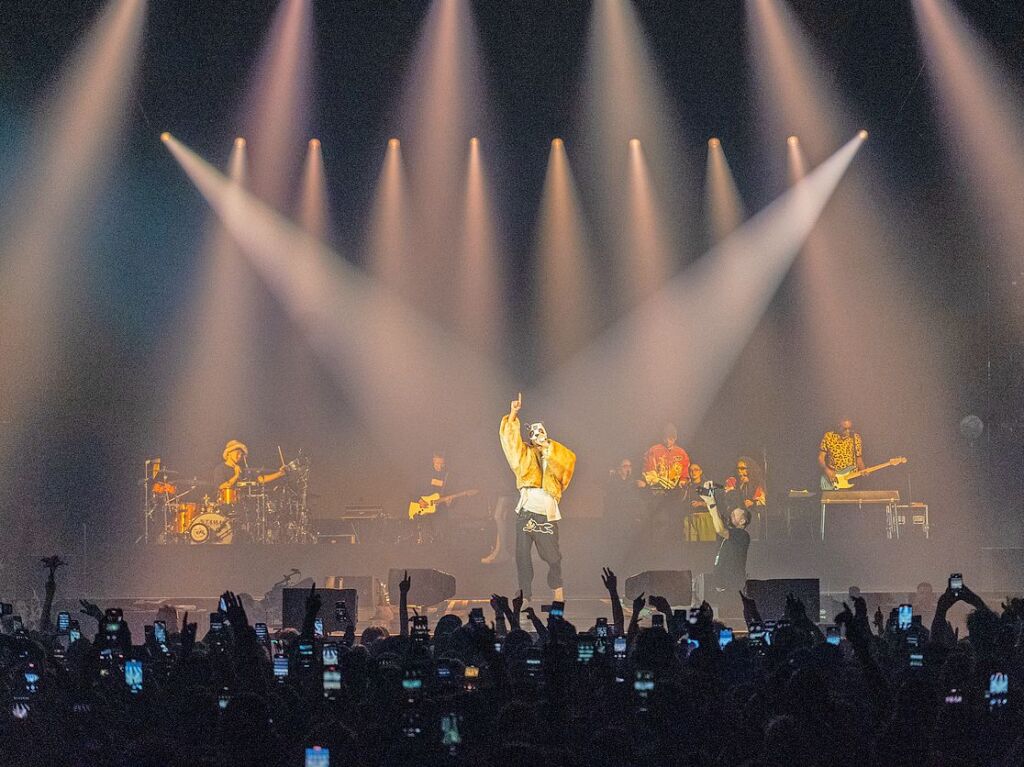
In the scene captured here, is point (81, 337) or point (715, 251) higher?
point (715, 251)

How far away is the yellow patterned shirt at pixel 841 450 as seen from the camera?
63.2 feet

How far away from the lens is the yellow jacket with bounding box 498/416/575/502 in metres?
13.8

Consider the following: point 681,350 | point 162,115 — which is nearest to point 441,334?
point 681,350

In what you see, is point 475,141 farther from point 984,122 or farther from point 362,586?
point 362,586

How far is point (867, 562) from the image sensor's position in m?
16.6

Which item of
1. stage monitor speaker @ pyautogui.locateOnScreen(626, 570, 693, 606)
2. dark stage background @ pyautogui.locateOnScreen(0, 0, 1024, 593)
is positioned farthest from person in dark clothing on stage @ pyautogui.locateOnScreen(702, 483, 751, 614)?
dark stage background @ pyautogui.locateOnScreen(0, 0, 1024, 593)

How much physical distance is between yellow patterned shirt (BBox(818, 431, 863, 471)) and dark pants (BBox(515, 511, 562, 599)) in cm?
662

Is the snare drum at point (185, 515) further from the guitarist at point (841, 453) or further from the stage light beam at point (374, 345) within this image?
the guitarist at point (841, 453)

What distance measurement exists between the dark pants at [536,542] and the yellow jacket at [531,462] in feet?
1.10

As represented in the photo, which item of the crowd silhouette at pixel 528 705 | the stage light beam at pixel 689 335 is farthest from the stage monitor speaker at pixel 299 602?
the stage light beam at pixel 689 335

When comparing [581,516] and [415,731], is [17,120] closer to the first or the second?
[581,516]

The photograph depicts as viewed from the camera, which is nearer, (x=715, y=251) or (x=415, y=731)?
(x=415, y=731)

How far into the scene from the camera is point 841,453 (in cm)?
1928

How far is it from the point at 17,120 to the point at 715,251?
420 inches
